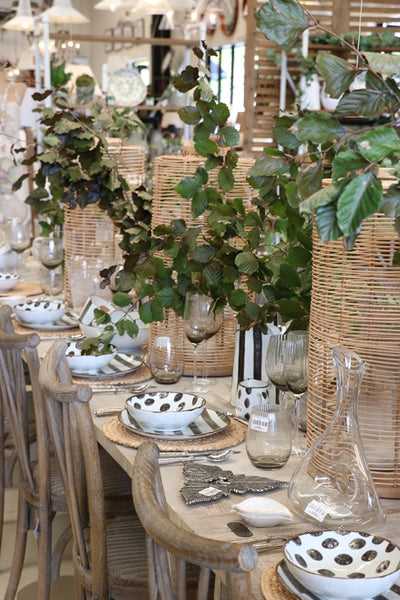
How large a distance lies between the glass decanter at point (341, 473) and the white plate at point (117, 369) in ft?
3.35

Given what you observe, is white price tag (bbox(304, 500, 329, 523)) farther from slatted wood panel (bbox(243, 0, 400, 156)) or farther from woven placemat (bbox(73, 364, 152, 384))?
slatted wood panel (bbox(243, 0, 400, 156))

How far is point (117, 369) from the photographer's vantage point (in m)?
2.50

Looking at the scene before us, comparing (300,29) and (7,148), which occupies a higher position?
(300,29)

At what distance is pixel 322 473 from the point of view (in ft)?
4.91

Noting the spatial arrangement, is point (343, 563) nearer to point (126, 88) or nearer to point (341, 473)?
point (341, 473)

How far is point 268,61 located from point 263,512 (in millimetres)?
5956

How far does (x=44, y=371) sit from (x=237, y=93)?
9.04 meters

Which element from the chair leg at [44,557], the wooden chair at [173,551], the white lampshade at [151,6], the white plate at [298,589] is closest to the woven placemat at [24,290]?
the chair leg at [44,557]


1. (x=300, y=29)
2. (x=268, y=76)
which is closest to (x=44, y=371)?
(x=300, y=29)

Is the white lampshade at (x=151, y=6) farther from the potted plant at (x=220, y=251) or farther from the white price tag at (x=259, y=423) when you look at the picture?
the white price tag at (x=259, y=423)

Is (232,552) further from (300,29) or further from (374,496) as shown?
(300,29)

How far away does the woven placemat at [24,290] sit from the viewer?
12.1 feet

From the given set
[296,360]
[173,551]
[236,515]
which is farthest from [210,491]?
[173,551]

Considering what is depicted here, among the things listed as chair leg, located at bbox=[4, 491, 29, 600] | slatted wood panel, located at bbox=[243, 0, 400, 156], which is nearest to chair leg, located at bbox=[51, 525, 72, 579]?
chair leg, located at bbox=[4, 491, 29, 600]
